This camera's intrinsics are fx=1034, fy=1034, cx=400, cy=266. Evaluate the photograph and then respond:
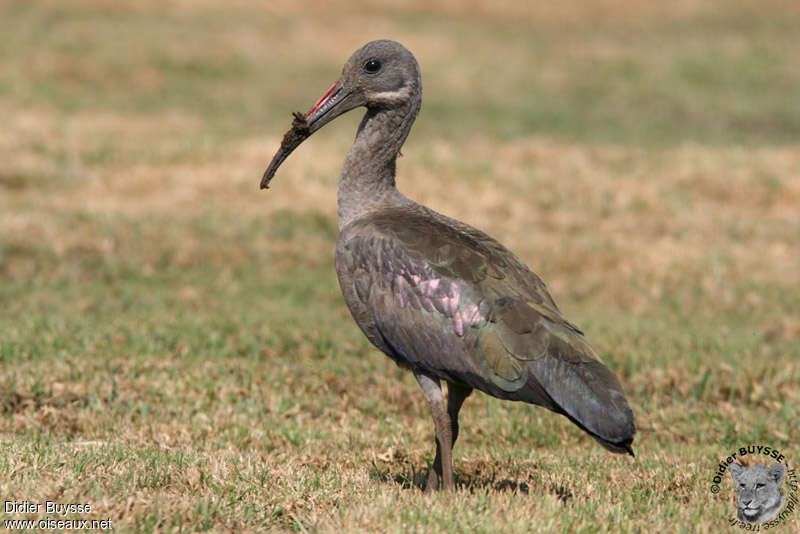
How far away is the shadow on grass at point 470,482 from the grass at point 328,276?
3cm

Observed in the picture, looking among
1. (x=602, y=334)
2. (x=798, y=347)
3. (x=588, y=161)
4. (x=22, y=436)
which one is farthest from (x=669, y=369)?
(x=588, y=161)

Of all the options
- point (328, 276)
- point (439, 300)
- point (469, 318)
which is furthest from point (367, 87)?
point (328, 276)

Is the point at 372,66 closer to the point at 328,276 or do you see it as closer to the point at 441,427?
the point at 441,427

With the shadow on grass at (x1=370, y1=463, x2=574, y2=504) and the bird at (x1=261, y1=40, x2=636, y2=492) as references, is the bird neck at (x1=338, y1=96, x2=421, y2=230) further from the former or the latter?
the shadow on grass at (x1=370, y1=463, x2=574, y2=504)

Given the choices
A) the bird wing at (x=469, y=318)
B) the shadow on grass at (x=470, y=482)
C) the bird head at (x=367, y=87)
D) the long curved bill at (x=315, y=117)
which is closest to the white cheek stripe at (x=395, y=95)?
the bird head at (x=367, y=87)

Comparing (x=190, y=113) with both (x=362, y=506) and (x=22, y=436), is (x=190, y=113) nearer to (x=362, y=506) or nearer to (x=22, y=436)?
(x=22, y=436)

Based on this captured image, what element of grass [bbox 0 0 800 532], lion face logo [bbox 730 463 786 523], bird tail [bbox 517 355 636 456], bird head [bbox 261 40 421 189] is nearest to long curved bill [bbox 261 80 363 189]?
bird head [bbox 261 40 421 189]

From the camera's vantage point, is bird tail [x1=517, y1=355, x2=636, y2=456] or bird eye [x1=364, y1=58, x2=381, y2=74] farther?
bird eye [x1=364, y1=58, x2=381, y2=74]

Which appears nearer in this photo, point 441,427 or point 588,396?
point 588,396

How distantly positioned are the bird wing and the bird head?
762 millimetres

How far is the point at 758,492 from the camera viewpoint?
218 inches

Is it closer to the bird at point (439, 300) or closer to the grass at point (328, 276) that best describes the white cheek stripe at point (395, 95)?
the bird at point (439, 300)

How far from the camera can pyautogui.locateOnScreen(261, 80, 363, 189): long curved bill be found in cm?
665

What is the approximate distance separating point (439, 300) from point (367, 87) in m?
1.72
